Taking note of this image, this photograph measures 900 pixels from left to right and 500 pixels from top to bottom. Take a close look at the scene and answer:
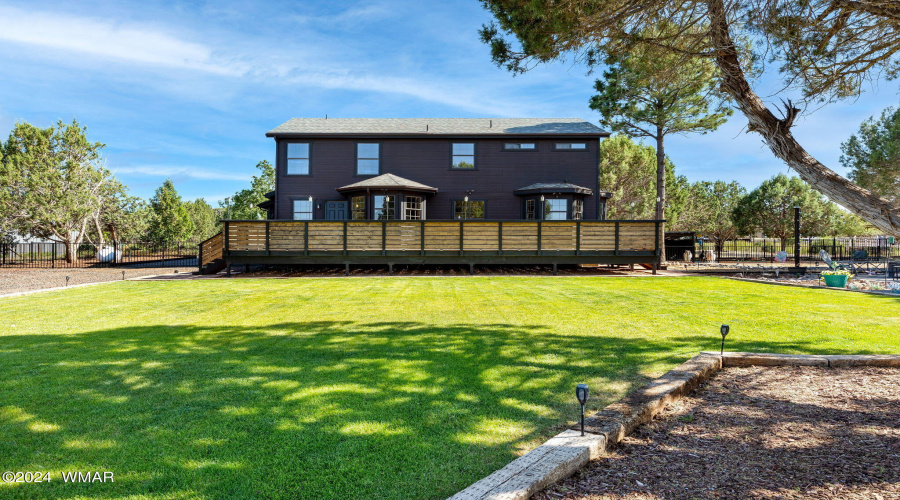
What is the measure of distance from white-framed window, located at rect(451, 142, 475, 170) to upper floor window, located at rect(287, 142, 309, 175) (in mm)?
7219

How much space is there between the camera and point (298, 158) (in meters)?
20.9

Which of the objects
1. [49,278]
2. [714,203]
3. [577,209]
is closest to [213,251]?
[49,278]

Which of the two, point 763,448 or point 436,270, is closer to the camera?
point 763,448

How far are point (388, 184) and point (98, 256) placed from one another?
1978cm

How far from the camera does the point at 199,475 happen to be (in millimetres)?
2400

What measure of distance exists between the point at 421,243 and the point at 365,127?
871 cm

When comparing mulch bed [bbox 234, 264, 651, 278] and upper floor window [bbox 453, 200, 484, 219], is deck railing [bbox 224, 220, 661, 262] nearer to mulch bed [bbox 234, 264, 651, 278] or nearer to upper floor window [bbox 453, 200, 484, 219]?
mulch bed [bbox 234, 264, 651, 278]

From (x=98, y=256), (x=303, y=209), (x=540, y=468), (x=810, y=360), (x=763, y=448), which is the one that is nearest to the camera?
(x=540, y=468)

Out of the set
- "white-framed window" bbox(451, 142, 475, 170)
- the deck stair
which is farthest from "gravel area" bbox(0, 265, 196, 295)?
"white-framed window" bbox(451, 142, 475, 170)

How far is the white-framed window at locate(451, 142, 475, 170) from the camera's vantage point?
21141 mm

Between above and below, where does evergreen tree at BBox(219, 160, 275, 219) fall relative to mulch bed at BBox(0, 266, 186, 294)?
above

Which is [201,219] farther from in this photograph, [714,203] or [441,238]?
[714,203]

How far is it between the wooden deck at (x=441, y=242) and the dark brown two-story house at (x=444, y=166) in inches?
167

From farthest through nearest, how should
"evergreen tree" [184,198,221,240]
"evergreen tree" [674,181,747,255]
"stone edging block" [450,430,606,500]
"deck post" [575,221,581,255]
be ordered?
"evergreen tree" [184,198,221,240], "evergreen tree" [674,181,747,255], "deck post" [575,221,581,255], "stone edging block" [450,430,606,500]
